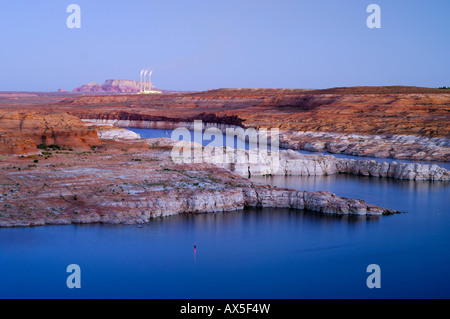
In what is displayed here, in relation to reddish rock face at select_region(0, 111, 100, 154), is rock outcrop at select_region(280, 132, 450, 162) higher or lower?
lower

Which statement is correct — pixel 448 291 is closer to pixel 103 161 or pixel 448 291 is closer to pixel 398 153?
pixel 103 161

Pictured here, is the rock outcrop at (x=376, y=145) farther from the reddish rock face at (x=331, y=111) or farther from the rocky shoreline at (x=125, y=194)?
the rocky shoreline at (x=125, y=194)

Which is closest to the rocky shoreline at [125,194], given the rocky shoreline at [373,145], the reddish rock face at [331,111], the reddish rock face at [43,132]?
the reddish rock face at [43,132]

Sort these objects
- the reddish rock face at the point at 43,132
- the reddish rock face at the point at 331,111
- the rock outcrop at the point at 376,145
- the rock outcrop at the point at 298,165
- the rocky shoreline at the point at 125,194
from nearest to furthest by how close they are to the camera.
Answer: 1. the rocky shoreline at the point at 125,194
2. the rock outcrop at the point at 298,165
3. the reddish rock face at the point at 43,132
4. the rock outcrop at the point at 376,145
5. the reddish rock face at the point at 331,111

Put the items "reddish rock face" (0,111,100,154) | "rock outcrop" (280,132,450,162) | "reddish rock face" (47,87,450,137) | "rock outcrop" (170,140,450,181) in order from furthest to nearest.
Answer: "reddish rock face" (47,87,450,137), "rock outcrop" (280,132,450,162), "reddish rock face" (0,111,100,154), "rock outcrop" (170,140,450,181)

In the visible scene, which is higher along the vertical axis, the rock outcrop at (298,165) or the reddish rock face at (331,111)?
the reddish rock face at (331,111)

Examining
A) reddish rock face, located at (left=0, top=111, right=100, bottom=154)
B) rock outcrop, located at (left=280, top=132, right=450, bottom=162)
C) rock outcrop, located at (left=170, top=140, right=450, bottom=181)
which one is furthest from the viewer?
rock outcrop, located at (left=280, top=132, right=450, bottom=162)

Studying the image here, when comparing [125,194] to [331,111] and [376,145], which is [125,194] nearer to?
[376,145]

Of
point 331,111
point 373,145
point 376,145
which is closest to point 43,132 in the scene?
point 373,145

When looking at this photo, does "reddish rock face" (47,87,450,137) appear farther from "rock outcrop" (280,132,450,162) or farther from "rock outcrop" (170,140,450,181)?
"rock outcrop" (170,140,450,181)

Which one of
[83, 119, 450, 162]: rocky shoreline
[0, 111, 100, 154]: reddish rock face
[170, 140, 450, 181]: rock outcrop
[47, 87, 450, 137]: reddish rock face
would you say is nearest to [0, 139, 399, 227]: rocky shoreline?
[170, 140, 450, 181]: rock outcrop
